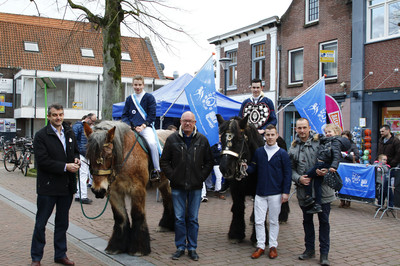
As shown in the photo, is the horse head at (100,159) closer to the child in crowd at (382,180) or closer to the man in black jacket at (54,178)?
the man in black jacket at (54,178)

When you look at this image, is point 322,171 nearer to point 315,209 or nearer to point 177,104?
point 315,209

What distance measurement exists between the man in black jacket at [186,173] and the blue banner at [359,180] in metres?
4.91

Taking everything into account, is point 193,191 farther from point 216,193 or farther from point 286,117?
point 286,117

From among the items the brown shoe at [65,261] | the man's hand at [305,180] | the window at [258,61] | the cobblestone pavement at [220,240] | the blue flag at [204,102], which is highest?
the window at [258,61]

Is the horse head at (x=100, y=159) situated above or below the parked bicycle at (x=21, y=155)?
above

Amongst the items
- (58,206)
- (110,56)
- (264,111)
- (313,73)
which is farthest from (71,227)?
(313,73)

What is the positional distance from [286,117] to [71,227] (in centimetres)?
1419

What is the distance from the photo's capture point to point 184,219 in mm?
5121

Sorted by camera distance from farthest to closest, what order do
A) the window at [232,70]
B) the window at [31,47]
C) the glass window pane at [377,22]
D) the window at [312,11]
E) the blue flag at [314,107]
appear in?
the window at [31,47]
the window at [232,70]
the window at [312,11]
the glass window pane at [377,22]
the blue flag at [314,107]

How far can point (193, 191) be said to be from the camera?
5.13 m

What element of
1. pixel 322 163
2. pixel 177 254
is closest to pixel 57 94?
pixel 177 254

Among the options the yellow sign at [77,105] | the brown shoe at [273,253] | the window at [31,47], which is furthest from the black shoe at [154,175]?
the window at [31,47]

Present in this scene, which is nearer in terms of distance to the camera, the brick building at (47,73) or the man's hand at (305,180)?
the man's hand at (305,180)

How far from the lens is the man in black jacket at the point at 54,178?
4633 millimetres
